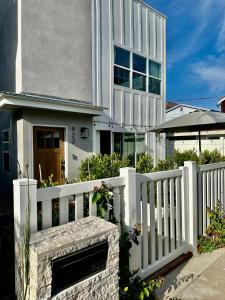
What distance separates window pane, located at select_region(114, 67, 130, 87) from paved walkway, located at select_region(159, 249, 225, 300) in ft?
24.3

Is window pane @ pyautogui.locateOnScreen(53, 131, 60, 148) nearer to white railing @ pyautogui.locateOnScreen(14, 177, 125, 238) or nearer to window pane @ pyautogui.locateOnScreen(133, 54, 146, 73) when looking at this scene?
window pane @ pyautogui.locateOnScreen(133, 54, 146, 73)

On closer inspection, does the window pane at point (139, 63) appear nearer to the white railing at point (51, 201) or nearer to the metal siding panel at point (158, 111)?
the metal siding panel at point (158, 111)

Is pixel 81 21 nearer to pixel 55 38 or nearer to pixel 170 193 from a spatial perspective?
pixel 55 38

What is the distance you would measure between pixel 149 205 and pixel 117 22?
8.45 m

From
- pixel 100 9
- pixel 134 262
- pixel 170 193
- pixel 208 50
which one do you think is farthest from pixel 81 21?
pixel 208 50

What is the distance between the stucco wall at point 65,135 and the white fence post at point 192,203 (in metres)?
4.67

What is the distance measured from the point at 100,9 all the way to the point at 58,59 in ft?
8.95

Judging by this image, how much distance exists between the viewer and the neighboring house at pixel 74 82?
7.40 metres

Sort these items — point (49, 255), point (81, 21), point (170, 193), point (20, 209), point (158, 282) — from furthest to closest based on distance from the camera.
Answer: point (81, 21), point (170, 193), point (158, 282), point (20, 209), point (49, 255)

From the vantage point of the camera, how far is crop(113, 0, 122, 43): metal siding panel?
9648 millimetres

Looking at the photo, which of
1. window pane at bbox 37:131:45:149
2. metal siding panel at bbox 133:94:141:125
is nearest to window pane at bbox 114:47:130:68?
metal siding panel at bbox 133:94:141:125

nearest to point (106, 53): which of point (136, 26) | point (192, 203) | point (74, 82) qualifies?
point (74, 82)

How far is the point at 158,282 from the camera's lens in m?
3.06

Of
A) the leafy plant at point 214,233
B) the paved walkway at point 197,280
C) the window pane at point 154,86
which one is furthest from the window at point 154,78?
the paved walkway at point 197,280
